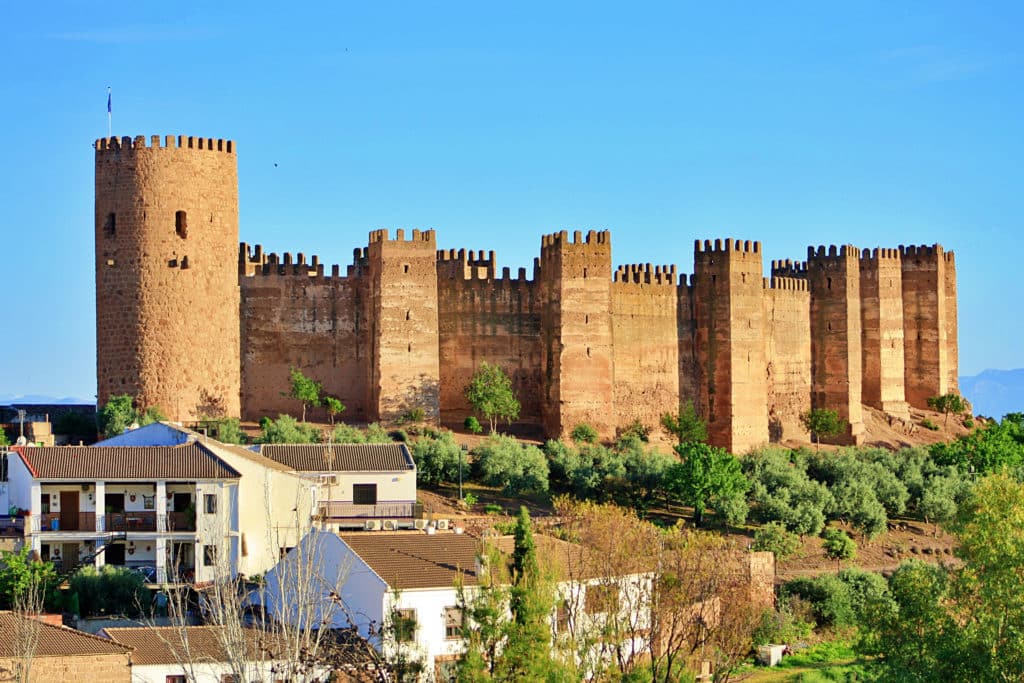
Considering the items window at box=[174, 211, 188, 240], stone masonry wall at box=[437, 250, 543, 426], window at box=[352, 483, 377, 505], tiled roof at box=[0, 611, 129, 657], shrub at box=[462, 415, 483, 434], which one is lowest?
tiled roof at box=[0, 611, 129, 657]

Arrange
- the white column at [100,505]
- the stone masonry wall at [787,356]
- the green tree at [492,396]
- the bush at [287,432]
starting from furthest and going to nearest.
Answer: the stone masonry wall at [787,356] → the green tree at [492,396] → the bush at [287,432] → the white column at [100,505]

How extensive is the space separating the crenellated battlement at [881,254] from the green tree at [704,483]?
1765 cm

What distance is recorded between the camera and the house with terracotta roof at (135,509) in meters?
33.8

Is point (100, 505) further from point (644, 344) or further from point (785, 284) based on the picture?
point (785, 284)

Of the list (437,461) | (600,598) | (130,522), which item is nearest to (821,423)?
(437,461)

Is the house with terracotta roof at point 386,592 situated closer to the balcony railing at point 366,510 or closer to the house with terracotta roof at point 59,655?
the house with terracotta roof at point 59,655

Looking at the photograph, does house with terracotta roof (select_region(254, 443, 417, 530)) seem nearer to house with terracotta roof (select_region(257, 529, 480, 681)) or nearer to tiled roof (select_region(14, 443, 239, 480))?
tiled roof (select_region(14, 443, 239, 480))

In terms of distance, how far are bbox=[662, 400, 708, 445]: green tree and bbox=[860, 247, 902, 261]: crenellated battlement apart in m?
11.9

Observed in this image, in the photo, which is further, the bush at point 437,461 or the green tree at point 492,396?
the green tree at point 492,396

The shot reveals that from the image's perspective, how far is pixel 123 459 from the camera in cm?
3488

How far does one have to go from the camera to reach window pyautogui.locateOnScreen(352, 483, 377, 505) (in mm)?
37969

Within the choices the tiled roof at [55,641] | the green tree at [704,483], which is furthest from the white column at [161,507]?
the green tree at [704,483]

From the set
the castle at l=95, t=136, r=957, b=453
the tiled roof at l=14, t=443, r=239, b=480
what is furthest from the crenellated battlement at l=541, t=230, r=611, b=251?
the tiled roof at l=14, t=443, r=239, b=480

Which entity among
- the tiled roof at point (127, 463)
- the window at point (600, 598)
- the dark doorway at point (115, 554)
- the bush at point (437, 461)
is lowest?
the window at point (600, 598)
